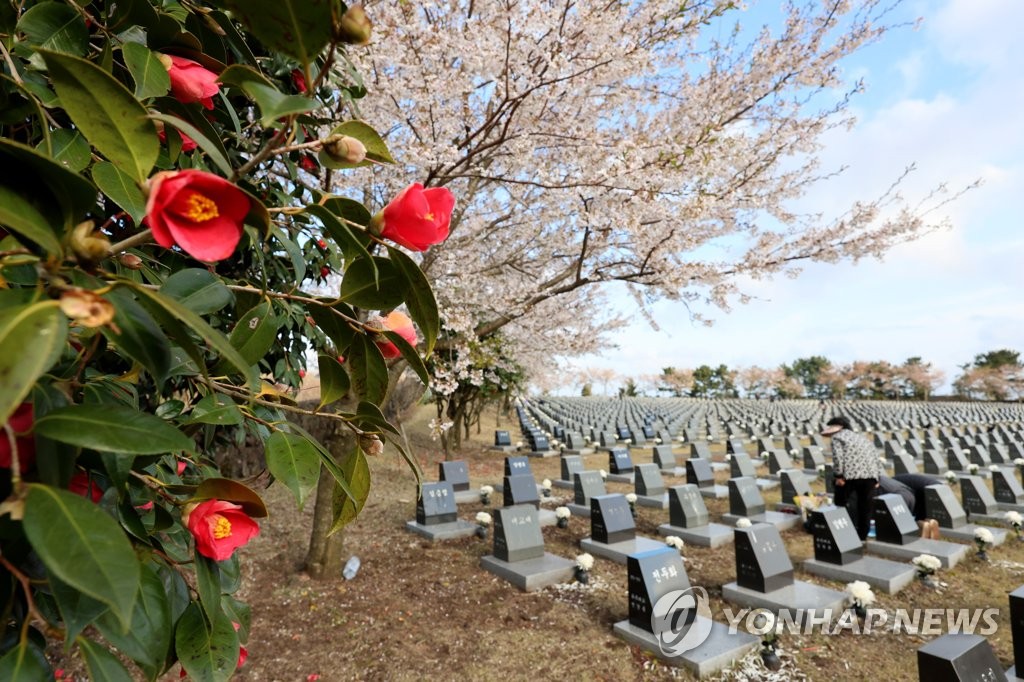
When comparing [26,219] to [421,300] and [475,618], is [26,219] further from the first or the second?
[475,618]

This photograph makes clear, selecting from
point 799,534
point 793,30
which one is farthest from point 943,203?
point 799,534

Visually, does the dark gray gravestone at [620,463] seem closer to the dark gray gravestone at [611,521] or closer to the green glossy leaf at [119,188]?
the dark gray gravestone at [611,521]

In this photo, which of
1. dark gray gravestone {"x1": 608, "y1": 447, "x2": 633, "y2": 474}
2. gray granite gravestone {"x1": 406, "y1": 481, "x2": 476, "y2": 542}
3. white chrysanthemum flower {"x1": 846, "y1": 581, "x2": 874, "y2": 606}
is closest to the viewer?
white chrysanthemum flower {"x1": 846, "y1": 581, "x2": 874, "y2": 606}

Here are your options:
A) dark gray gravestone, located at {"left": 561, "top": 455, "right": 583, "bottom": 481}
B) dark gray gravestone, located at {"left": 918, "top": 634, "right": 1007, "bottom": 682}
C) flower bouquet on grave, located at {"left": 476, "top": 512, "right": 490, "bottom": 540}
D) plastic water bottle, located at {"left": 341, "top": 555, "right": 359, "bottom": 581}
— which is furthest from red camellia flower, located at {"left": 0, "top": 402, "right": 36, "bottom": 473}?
dark gray gravestone, located at {"left": 561, "top": 455, "right": 583, "bottom": 481}

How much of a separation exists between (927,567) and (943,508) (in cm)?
243

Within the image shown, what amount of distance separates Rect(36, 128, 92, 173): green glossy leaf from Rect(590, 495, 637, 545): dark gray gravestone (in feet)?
19.8

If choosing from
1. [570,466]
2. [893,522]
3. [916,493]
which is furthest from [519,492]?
[916,493]

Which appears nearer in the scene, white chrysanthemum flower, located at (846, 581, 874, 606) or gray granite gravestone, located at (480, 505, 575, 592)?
white chrysanthemum flower, located at (846, 581, 874, 606)

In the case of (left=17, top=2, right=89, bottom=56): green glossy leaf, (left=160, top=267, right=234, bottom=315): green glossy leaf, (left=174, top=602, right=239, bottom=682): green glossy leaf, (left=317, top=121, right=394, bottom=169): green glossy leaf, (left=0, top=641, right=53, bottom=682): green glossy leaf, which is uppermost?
(left=17, top=2, right=89, bottom=56): green glossy leaf

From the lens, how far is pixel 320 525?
4867 mm

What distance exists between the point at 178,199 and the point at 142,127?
12 centimetres

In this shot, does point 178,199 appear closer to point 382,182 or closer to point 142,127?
point 142,127

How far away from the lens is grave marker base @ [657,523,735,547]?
6328 millimetres

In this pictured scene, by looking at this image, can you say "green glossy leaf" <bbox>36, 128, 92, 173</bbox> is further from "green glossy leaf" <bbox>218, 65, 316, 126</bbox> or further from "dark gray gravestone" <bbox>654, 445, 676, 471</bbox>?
"dark gray gravestone" <bbox>654, 445, 676, 471</bbox>
